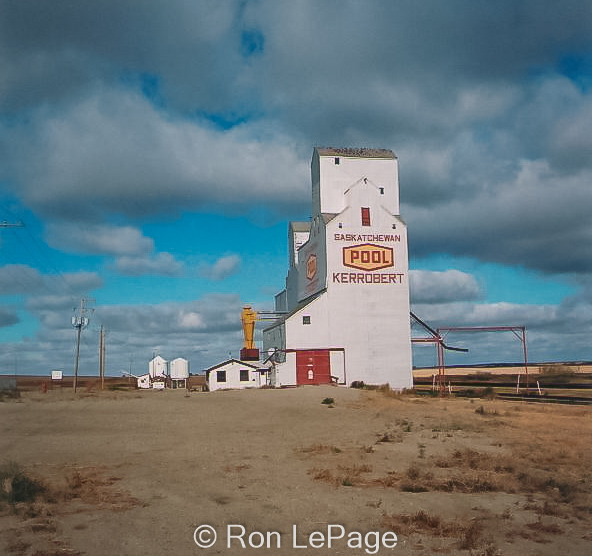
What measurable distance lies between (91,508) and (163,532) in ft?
6.58

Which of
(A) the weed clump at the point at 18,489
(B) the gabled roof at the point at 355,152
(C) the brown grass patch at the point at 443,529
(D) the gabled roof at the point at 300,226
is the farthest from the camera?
(D) the gabled roof at the point at 300,226

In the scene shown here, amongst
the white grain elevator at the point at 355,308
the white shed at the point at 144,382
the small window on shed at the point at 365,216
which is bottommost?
the white shed at the point at 144,382

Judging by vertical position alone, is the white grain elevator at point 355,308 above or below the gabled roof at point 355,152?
below

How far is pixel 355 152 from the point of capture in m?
58.0

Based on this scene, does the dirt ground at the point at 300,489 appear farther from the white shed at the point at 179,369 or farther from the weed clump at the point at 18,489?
the white shed at the point at 179,369

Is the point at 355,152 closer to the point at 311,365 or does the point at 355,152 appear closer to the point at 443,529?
the point at 311,365

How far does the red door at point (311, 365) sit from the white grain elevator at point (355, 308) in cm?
8

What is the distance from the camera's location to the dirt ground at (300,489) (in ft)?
26.6

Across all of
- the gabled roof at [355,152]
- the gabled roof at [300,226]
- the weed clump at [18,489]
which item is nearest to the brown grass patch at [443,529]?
the weed clump at [18,489]

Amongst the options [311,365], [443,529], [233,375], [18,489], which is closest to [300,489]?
[443,529]

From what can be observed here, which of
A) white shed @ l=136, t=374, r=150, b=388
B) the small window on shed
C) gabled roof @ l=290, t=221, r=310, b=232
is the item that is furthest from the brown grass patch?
white shed @ l=136, t=374, r=150, b=388

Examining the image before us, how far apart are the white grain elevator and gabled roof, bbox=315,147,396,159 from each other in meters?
3.98

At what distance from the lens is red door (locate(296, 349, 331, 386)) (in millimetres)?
49406

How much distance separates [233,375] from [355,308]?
15.1 metres
